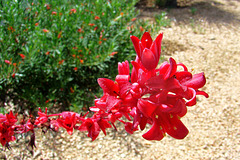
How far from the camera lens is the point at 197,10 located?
7098 mm

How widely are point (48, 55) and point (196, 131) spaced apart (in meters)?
1.93

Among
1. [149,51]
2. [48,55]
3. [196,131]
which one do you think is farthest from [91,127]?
[196,131]

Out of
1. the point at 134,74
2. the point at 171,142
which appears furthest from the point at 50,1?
the point at 134,74

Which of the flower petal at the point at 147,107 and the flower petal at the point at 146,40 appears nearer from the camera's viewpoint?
the flower petal at the point at 147,107

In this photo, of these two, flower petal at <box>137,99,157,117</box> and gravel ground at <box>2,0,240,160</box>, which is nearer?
flower petal at <box>137,99,157,117</box>

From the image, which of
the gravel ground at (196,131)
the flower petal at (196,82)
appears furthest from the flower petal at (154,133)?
the gravel ground at (196,131)

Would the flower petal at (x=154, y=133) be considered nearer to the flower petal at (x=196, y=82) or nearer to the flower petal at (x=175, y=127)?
the flower petal at (x=175, y=127)

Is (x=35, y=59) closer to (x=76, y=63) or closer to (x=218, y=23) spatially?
(x=76, y=63)

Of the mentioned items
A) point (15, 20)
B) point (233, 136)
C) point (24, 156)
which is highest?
point (15, 20)

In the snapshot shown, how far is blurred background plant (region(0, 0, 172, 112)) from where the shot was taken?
2223 mm

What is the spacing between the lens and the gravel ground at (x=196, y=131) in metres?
2.36

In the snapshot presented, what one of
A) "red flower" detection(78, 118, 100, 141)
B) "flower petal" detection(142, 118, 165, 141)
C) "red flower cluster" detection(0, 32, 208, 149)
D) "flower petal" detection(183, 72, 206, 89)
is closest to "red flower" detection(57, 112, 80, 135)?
"red flower" detection(78, 118, 100, 141)

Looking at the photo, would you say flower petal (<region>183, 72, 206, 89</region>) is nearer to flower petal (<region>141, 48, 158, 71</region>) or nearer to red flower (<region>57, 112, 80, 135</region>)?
flower petal (<region>141, 48, 158, 71</region>)

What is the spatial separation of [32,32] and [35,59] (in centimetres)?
38
